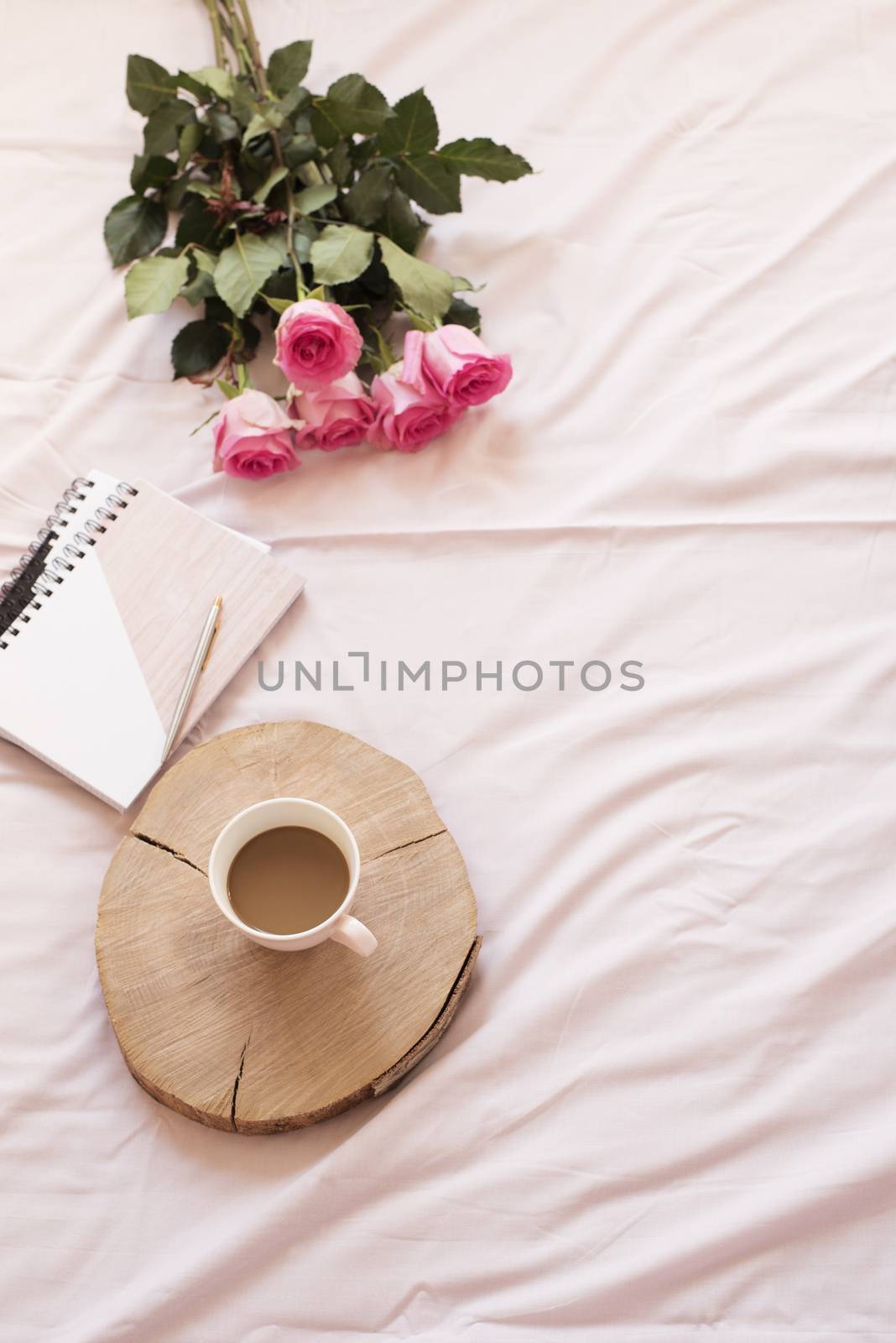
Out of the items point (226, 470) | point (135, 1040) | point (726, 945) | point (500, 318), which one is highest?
point (500, 318)

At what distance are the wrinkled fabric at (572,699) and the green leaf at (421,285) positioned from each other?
0.29 feet

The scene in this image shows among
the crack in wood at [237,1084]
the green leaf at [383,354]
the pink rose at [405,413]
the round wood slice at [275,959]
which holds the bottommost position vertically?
the crack in wood at [237,1084]

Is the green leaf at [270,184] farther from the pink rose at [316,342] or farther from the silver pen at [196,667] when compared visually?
the silver pen at [196,667]

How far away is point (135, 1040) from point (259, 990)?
0.08 m

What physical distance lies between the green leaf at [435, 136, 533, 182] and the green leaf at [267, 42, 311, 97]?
0.17 m

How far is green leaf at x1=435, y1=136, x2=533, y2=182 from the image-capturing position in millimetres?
936

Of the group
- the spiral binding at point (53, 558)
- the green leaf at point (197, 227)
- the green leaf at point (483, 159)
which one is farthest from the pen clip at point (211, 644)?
the green leaf at point (483, 159)

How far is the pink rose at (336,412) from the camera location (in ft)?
2.84

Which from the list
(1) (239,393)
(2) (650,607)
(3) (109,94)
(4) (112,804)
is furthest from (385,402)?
(3) (109,94)

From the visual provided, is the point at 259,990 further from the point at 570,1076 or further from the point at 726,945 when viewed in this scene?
the point at 726,945

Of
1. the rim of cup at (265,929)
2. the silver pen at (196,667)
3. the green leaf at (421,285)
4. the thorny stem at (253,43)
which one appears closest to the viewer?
the rim of cup at (265,929)

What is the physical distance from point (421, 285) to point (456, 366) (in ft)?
0.34

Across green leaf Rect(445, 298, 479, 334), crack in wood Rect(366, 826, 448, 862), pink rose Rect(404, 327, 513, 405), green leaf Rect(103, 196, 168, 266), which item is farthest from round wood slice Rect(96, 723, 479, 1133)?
green leaf Rect(103, 196, 168, 266)

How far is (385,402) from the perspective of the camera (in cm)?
88
